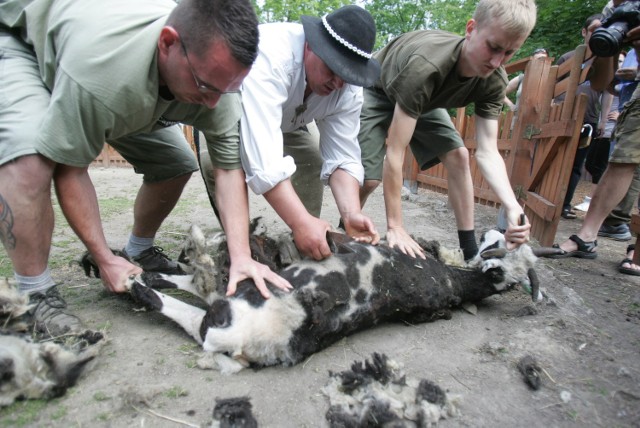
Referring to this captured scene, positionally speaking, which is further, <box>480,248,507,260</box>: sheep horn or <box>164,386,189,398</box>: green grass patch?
<box>480,248,507,260</box>: sheep horn

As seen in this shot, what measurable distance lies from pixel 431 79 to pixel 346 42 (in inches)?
28.5

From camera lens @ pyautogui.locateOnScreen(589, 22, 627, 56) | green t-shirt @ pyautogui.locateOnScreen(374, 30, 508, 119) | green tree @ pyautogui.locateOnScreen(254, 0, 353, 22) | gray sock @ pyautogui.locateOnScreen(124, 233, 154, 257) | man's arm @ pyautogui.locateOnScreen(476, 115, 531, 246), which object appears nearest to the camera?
green t-shirt @ pyautogui.locateOnScreen(374, 30, 508, 119)

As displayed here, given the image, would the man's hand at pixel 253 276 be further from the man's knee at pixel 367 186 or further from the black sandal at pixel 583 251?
the black sandal at pixel 583 251

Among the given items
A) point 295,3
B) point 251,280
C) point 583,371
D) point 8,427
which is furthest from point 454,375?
point 295,3

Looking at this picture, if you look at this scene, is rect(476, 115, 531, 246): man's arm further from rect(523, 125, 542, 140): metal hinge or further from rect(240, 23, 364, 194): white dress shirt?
rect(523, 125, 542, 140): metal hinge

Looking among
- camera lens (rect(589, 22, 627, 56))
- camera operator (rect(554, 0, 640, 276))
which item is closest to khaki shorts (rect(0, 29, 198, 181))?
camera operator (rect(554, 0, 640, 276))

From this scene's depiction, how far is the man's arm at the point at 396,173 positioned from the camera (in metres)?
2.63

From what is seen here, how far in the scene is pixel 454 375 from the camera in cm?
197

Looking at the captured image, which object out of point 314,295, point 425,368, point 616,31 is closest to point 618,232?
point 616,31

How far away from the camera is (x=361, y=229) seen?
2.62 metres

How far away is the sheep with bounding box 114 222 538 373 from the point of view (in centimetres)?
190

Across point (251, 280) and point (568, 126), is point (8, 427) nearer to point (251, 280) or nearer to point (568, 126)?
point (251, 280)

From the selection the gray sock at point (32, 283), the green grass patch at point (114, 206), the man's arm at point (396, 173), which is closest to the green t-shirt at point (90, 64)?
the gray sock at point (32, 283)

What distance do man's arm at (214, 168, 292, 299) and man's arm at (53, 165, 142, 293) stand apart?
525 millimetres
